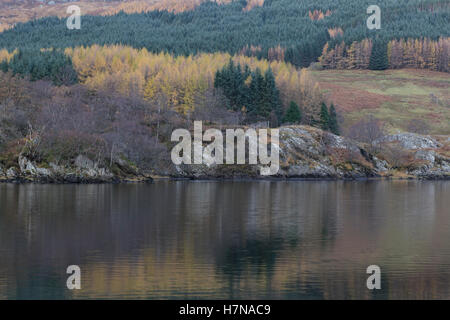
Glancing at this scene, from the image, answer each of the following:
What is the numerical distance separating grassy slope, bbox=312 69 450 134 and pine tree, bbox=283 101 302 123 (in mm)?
17429

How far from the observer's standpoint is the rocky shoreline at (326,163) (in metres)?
94.1

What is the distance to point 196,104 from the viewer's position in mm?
123688

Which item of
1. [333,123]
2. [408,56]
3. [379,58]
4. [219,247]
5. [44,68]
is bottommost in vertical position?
[219,247]

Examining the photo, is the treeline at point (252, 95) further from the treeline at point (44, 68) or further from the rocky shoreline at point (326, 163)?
the treeline at point (44, 68)

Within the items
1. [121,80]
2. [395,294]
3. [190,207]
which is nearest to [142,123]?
[121,80]

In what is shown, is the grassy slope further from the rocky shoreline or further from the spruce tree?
the rocky shoreline

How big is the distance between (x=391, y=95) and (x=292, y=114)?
158 feet

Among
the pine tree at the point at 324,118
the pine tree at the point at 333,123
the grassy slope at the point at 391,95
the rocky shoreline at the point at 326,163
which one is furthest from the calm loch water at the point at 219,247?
the grassy slope at the point at 391,95

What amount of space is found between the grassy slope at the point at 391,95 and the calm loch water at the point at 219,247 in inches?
3153

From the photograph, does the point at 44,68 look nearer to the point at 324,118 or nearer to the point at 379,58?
the point at 324,118

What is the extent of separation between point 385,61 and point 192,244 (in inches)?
6715

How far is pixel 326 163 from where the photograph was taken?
108188 mm

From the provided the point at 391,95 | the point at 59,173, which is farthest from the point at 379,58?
the point at 59,173
